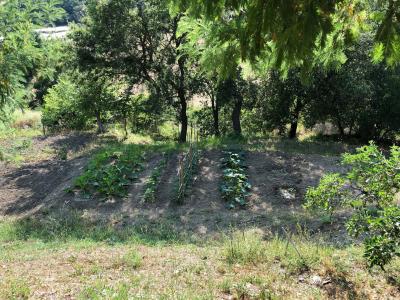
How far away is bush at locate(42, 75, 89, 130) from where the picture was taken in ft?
72.9

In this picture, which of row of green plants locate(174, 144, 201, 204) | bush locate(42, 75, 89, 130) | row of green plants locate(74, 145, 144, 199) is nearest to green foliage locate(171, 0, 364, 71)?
row of green plants locate(174, 144, 201, 204)

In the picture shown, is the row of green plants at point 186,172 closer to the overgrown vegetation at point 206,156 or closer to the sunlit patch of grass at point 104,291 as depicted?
the overgrown vegetation at point 206,156

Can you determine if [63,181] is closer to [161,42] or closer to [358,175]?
[161,42]

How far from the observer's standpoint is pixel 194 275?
5578 mm

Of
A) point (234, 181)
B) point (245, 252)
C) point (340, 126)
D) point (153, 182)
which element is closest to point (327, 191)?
point (245, 252)

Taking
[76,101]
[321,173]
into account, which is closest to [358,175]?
[321,173]

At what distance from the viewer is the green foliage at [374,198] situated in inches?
181

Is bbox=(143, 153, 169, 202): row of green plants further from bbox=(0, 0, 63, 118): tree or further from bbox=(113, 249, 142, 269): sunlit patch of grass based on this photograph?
bbox=(113, 249, 142, 269): sunlit patch of grass

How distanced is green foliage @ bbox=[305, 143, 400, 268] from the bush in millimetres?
18225

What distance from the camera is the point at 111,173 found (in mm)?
12562

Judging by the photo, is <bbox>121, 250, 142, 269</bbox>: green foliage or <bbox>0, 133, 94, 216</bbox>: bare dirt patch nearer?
<bbox>121, 250, 142, 269</bbox>: green foliage

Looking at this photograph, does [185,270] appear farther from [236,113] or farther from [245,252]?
[236,113]

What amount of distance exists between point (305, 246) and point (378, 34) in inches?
131

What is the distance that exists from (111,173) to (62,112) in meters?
11.9
